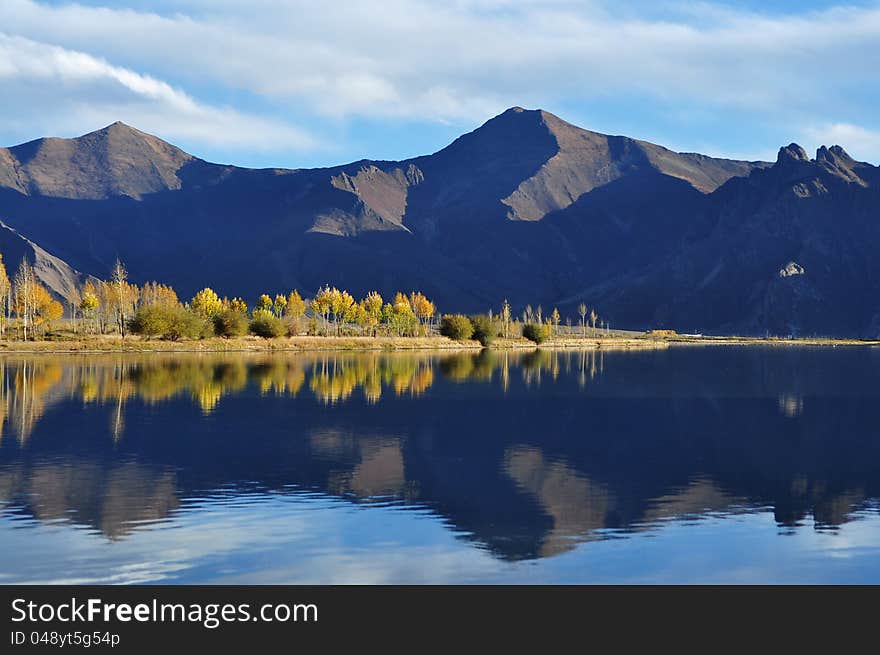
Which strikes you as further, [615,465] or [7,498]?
[615,465]

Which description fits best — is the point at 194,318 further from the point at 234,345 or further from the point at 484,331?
the point at 484,331

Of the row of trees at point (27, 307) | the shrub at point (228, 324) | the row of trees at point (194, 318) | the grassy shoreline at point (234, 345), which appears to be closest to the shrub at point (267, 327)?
the row of trees at point (194, 318)

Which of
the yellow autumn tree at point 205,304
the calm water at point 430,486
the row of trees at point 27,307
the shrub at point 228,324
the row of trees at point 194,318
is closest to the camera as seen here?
the calm water at point 430,486

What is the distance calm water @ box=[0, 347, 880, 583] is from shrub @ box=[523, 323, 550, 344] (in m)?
104

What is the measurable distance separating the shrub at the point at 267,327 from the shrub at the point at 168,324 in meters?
8.19

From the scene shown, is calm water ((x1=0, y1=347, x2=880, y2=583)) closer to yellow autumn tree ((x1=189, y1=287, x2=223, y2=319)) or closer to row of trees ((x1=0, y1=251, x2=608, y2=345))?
row of trees ((x1=0, y1=251, x2=608, y2=345))

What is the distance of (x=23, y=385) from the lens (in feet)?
220

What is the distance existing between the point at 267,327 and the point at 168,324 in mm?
14222

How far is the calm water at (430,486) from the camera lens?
71.7 ft

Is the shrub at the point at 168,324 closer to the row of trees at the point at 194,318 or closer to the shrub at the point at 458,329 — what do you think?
the row of trees at the point at 194,318
